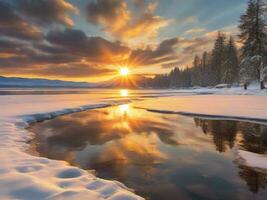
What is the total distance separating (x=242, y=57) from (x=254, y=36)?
5.15 metres

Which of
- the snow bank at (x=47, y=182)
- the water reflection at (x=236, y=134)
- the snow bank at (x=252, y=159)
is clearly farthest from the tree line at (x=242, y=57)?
the snow bank at (x=47, y=182)

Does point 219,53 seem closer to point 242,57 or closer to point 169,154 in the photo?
point 242,57

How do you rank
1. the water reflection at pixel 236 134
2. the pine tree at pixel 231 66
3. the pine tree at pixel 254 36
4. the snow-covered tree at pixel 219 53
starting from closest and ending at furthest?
1. the water reflection at pixel 236 134
2. the pine tree at pixel 254 36
3. the pine tree at pixel 231 66
4. the snow-covered tree at pixel 219 53

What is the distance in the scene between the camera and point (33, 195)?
433 cm

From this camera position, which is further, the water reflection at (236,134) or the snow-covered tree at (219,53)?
the snow-covered tree at (219,53)

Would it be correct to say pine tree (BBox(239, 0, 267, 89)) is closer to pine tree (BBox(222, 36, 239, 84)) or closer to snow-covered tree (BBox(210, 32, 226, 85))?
pine tree (BBox(222, 36, 239, 84))

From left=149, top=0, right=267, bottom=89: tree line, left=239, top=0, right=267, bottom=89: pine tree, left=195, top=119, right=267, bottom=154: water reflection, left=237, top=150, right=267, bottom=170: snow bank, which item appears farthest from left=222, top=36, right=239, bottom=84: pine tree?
left=237, top=150, right=267, bottom=170: snow bank

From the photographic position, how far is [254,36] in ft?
125

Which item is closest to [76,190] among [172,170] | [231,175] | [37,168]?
[37,168]

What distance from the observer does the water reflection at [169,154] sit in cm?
560

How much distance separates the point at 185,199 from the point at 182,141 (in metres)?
5.36

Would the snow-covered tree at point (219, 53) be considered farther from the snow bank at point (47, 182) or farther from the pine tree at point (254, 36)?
the snow bank at point (47, 182)

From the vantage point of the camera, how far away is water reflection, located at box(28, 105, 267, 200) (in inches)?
220

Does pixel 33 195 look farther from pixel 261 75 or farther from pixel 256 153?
pixel 261 75
